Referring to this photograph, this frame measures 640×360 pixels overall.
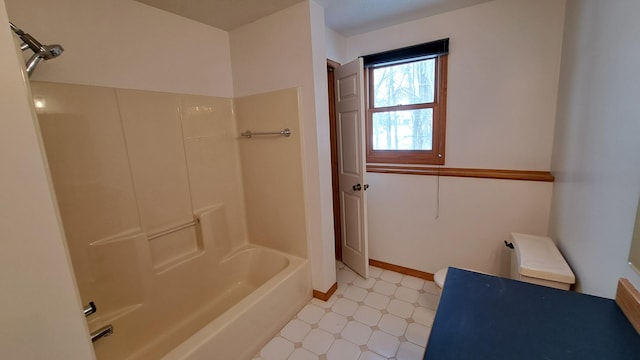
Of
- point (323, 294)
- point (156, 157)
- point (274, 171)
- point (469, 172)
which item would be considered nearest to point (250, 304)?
point (323, 294)

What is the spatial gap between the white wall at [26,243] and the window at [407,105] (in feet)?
7.41

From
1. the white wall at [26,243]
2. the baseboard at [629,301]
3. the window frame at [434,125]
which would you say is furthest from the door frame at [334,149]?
the white wall at [26,243]

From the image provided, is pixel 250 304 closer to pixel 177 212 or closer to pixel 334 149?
pixel 177 212

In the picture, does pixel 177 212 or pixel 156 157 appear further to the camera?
pixel 177 212

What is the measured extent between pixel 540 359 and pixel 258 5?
2.19m

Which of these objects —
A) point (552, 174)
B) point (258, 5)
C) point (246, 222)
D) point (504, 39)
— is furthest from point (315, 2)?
point (552, 174)

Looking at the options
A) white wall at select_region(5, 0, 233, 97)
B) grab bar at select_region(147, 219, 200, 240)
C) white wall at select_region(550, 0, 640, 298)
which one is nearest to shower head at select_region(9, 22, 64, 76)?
white wall at select_region(5, 0, 233, 97)

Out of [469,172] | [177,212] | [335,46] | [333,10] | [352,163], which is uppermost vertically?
[333,10]

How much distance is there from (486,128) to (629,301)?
1452 millimetres

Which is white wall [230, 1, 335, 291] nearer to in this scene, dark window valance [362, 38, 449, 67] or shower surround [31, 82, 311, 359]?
shower surround [31, 82, 311, 359]

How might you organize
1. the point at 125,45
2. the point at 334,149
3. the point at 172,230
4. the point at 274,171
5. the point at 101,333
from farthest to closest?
1. the point at 334,149
2. the point at 274,171
3. the point at 172,230
4. the point at 125,45
5. the point at 101,333

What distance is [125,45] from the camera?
156 centimetres

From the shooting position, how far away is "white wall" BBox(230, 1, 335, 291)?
178 centimetres

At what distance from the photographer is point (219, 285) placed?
2133mm
